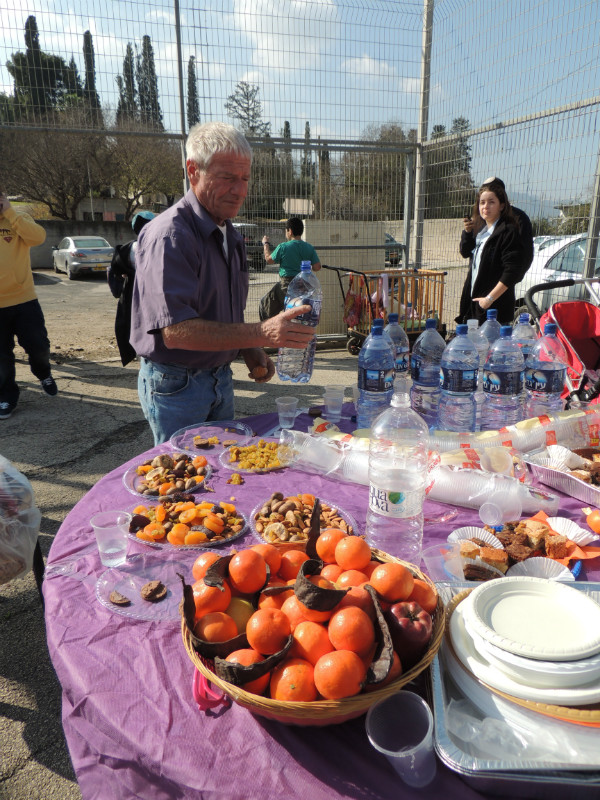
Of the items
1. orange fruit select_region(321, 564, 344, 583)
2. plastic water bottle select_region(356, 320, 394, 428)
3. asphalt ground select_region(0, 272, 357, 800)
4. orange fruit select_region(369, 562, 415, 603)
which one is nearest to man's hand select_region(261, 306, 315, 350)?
plastic water bottle select_region(356, 320, 394, 428)

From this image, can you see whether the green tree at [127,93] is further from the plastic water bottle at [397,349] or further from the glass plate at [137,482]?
the glass plate at [137,482]

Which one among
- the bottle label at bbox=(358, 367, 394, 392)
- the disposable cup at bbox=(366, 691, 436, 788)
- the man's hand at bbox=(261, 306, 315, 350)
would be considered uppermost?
the man's hand at bbox=(261, 306, 315, 350)

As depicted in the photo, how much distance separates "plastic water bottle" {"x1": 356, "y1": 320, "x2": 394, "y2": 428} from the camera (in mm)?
2404

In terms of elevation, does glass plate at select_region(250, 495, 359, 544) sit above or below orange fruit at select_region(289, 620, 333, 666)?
below

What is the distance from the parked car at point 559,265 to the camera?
562cm

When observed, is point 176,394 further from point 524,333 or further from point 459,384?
point 524,333

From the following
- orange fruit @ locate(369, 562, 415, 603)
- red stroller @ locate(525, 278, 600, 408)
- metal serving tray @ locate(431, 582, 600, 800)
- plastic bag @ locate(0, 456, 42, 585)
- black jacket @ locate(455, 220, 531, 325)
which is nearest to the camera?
metal serving tray @ locate(431, 582, 600, 800)

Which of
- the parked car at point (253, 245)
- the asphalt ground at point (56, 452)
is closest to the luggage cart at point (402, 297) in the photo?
the asphalt ground at point (56, 452)

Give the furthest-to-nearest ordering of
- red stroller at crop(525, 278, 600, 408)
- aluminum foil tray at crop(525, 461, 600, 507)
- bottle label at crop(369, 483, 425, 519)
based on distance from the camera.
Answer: red stroller at crop(525, 278, 600, 408) < aluminum foil tray at crop(525, 461, 600, 507) < bottle label at crop(369, 483, 425, 519)

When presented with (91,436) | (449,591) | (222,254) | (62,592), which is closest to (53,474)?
(91,436)

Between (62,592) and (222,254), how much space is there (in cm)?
176

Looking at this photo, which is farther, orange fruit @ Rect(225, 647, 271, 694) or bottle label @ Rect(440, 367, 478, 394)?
bottle label @ Rect(440, 367, 478, 394)

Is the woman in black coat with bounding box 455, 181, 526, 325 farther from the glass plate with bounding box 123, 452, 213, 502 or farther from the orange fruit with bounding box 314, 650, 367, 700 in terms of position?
the orange fruit with bounding box 314, 650, 367, 700

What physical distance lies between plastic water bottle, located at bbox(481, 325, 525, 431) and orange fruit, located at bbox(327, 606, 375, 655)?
1608 millimetres
